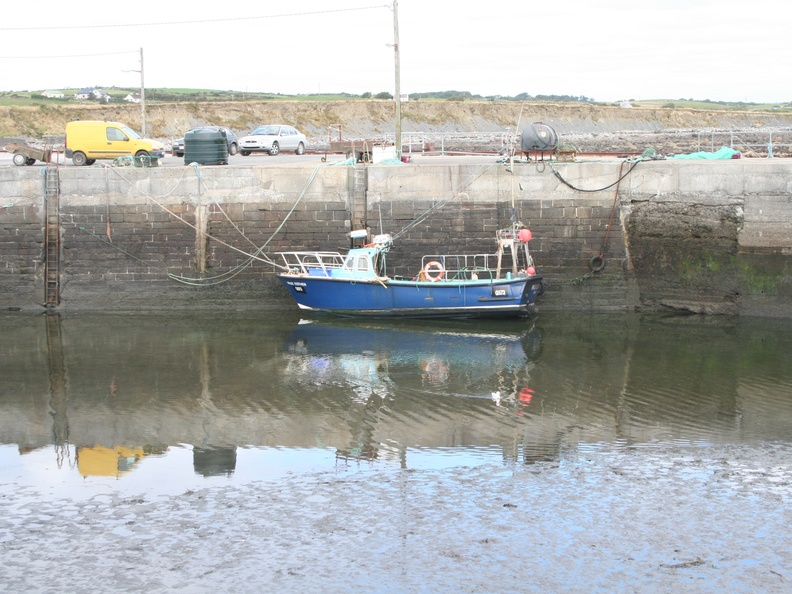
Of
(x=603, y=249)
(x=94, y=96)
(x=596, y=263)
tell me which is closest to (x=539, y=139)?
(x=603, y=249)

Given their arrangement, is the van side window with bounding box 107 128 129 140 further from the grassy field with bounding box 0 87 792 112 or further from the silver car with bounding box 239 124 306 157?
the grassy field with bounding box 0 87 792 112

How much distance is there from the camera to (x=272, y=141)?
101ft

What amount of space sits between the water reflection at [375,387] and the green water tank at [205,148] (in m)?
4.20

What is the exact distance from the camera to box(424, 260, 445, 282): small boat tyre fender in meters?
17.7

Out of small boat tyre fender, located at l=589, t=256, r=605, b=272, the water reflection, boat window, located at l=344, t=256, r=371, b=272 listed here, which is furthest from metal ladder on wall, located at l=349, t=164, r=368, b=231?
small boat tyre fender, located at l=589, t=256, r=605, b=272

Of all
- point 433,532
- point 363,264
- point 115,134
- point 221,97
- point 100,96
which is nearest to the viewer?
point 433,532

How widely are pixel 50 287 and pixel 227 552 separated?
1258 centimetres

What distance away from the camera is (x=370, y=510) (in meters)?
8.61

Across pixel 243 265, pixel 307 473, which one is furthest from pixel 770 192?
pixel 307 473

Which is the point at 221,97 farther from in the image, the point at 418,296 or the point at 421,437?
the point at 421,437

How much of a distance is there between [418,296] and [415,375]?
12.6 feet

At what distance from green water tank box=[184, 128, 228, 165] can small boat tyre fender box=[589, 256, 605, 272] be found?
8.40 m

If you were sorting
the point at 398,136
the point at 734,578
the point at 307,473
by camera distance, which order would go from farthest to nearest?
the point at 398,136 < the point at 307,473 < the point at 734,578

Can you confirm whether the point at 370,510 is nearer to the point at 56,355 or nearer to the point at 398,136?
the point at 56,355
